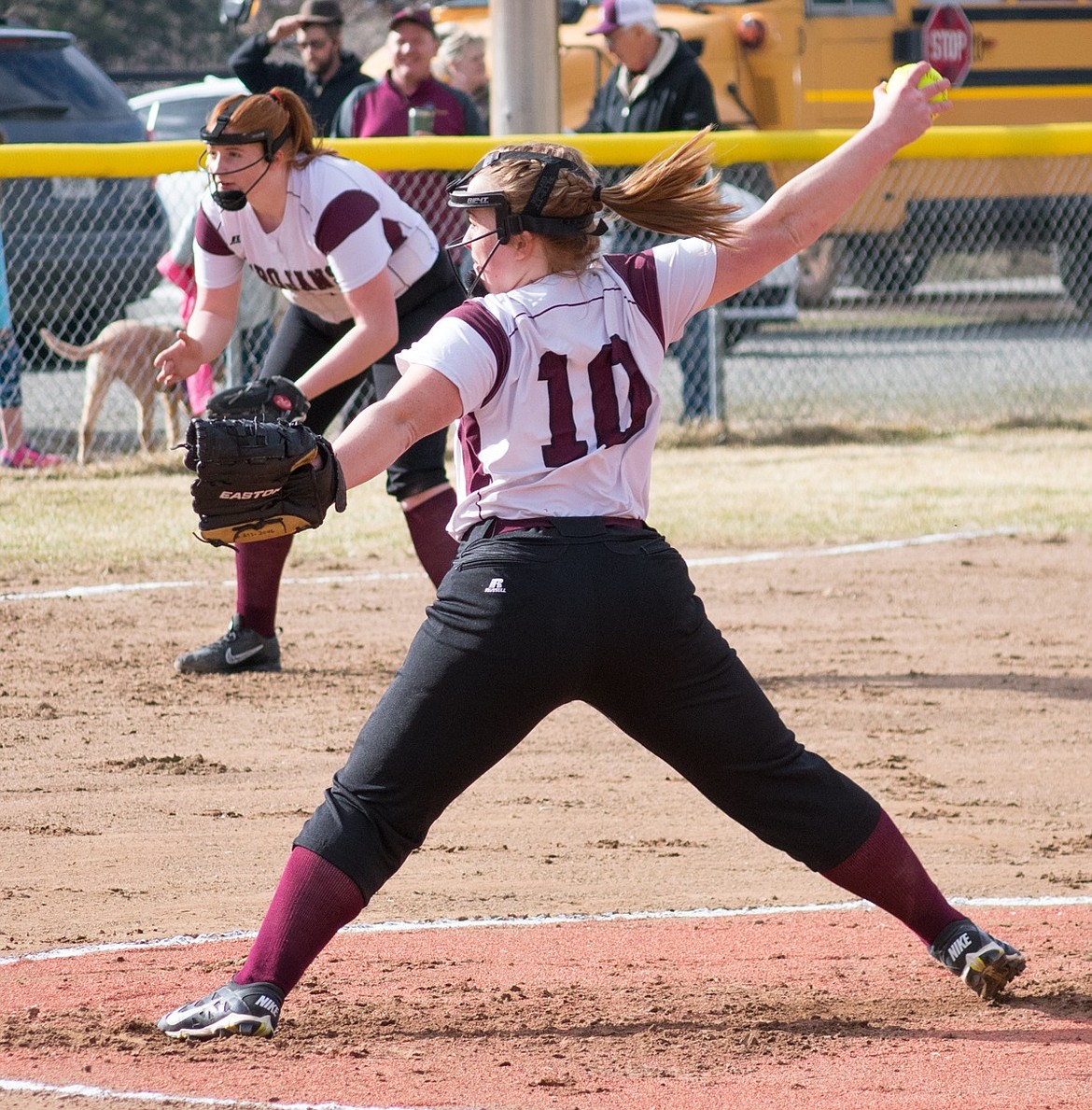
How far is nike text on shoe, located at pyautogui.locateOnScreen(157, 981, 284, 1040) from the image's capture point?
3.32m

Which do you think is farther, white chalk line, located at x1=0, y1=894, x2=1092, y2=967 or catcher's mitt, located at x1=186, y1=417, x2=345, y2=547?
white chalk line, located at x1=0, y1=894, x2=1092, y2=967

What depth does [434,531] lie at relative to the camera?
251 inches

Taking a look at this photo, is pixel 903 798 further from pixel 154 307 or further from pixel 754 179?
pixel 154 307

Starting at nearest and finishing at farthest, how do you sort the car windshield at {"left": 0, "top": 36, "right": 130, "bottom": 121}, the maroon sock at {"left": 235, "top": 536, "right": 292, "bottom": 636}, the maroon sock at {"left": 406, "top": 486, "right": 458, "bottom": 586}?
the maroon sock at {"left": 406, "top": 486, "right": 458, "bottom": 586}
the maroon sock at {"left": 235, "top": 536, "right": 292, "bottom": 636}
the car windshield at {"left": 0, "top": 36, "right": 130, "bottom": 121}

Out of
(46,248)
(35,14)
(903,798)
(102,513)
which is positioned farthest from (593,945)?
(35,14)

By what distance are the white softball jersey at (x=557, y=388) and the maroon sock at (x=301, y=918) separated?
69 centimetres

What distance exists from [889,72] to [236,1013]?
14836mm

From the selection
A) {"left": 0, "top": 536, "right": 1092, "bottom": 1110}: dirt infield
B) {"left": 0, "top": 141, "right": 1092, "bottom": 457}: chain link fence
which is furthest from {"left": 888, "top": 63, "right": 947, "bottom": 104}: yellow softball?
{"left": 0, "top": 141, "right": 1092, "bottom": 457}: chain link fence

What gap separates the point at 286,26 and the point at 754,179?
3351 mm

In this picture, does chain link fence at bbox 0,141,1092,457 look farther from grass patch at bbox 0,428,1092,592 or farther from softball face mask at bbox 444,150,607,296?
softball face mask at bbox 444,150,607,296

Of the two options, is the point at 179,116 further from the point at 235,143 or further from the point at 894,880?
the point at 894,880

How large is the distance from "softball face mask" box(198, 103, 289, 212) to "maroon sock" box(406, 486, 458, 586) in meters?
1.18

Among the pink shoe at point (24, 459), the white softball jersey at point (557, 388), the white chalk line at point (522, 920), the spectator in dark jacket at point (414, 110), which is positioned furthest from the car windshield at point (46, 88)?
the white softball jersey at point (557, 388)

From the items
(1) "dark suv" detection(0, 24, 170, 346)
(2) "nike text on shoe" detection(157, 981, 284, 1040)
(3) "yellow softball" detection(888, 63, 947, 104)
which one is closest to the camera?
(2) "nike text on shoe" detection(157, 981, 284, 1040)
